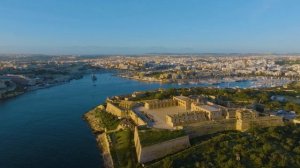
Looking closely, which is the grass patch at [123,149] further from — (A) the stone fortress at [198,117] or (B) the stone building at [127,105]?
(B) the stone building at [127,105]

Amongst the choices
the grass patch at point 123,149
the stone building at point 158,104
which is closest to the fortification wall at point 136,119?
the grass patch at point 123,149

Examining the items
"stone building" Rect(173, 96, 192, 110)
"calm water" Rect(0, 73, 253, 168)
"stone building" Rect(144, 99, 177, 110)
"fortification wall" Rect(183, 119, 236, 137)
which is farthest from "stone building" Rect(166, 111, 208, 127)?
"stone building" Rect(144, 99, 177, 110)

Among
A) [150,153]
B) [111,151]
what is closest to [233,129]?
[150,153]

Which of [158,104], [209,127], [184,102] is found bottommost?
[209,127]

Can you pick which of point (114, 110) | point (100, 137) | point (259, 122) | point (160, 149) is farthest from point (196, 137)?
point (114, 110)

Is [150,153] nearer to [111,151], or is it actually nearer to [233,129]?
[111,151]

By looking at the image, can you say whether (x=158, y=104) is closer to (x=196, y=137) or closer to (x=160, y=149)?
(x=196, y=137)
